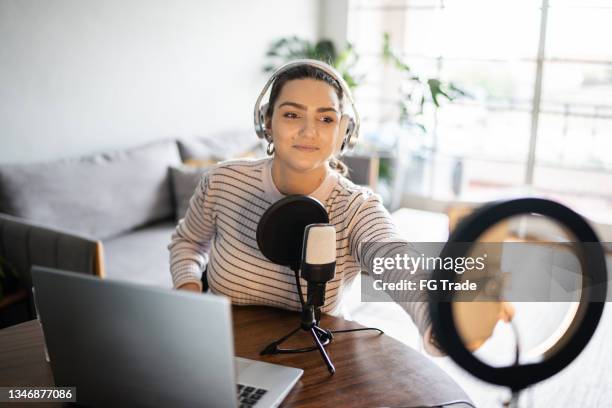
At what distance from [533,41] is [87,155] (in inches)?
117

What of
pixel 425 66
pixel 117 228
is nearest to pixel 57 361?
pixel 117 228

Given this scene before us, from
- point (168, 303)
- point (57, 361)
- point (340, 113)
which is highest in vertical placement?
point (340, 113)

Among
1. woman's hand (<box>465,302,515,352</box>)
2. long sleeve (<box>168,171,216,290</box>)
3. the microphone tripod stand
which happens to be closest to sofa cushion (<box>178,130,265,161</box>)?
long sleeve (<box>168,171,216,290</box>)

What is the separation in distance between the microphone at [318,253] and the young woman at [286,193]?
0.80 ft

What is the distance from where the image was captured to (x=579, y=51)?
389 centimetres

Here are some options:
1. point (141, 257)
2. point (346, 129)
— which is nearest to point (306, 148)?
point (346, 129)

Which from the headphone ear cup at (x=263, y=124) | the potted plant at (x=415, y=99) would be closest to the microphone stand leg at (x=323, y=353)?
the headphone ear cup at (x=263, y=124)

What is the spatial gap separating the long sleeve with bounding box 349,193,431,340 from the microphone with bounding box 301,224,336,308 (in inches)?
6.5

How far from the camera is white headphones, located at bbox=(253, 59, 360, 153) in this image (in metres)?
1.31

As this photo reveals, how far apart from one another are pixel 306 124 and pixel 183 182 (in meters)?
1.87

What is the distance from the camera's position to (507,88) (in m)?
4.62

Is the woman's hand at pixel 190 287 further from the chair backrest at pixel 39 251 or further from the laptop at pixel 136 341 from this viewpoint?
the chair backrest at pixel 39 251

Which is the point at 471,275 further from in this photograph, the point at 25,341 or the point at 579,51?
the point at 579,51

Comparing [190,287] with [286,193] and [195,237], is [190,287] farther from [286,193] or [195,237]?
[286,193]
